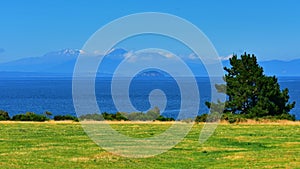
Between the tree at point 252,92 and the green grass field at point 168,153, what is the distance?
83.3 ft

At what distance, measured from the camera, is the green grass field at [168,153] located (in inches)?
829

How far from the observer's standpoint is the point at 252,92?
203ft

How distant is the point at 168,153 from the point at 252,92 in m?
38.6

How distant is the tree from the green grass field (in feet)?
83.3

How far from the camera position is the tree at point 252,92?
5997 centimetres

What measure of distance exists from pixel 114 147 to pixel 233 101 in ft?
119

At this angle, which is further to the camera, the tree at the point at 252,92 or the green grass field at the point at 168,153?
the tree at the point at 252,92

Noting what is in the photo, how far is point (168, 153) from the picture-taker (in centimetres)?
2509

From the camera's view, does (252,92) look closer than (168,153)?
No

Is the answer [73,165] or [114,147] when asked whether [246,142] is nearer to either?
[114,147]

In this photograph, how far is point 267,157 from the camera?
75.7 ft

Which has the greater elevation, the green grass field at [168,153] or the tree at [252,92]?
the tree at [252,92]

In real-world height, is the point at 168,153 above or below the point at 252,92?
below

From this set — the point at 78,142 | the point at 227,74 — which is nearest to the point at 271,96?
the point at 227,74
